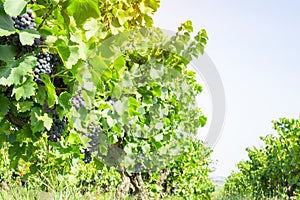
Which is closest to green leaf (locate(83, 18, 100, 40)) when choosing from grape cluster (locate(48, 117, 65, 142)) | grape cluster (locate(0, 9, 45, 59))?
grape cluster (locate(0, 9, 45, 59))

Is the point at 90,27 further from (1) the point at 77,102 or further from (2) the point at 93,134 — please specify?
(2) the point at 93,134

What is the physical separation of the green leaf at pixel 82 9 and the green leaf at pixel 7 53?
0.88ft

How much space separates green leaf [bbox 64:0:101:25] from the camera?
1.42 meters

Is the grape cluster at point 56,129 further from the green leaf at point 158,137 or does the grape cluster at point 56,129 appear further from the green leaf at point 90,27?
the green leaf at point 158,137

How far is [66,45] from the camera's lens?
1482 mm

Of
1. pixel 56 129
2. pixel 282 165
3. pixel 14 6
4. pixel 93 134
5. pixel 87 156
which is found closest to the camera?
pixel 14 6

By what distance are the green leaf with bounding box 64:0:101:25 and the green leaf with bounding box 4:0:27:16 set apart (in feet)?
0.54

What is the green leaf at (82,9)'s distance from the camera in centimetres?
142

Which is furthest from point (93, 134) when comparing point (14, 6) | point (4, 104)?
point (14, 6)

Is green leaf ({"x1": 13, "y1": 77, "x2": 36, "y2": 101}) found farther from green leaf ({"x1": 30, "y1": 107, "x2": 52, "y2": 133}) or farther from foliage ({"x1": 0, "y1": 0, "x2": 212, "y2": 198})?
green leaf ({"x1": 30, "y1": 107, "x2": 52, "y2": 133})

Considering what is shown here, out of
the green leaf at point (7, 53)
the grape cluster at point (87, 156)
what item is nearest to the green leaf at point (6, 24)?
the green leaf at point (7, 53)

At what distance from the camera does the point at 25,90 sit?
153cm

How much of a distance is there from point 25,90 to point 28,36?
230 millimetres

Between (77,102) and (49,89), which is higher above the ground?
(77,102)
